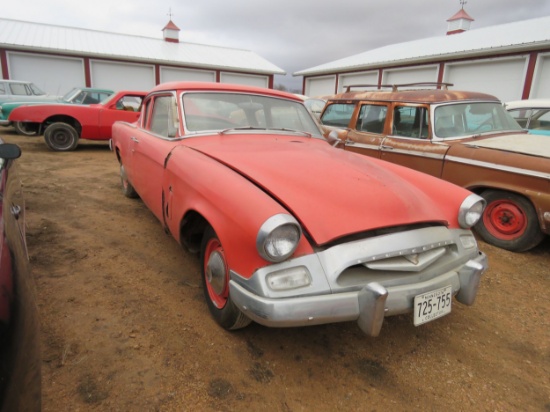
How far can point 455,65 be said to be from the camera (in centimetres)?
1470

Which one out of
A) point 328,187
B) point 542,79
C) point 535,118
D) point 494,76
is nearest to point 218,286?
point 328,187

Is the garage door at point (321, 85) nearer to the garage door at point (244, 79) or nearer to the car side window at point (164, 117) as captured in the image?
the garage door at point (244, 79)

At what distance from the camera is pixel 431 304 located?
2055mm

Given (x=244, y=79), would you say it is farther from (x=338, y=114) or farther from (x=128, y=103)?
(x=338, y=114)

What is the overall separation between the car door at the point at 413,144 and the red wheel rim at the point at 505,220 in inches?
28.6

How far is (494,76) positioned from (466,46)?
1.95 m

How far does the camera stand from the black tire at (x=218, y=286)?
7.27 feet

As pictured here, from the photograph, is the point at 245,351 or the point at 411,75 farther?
the point at 411,75

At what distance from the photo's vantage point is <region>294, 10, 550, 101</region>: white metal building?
12258mm

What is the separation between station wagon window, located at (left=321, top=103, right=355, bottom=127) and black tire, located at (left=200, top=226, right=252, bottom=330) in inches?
158

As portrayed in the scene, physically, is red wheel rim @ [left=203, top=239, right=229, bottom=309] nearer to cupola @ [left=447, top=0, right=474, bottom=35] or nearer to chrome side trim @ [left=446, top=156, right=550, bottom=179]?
chrome side trim @ [left=446, top=156, right=550, bottom=179]

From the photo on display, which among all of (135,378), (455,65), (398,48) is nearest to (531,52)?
(455,65)

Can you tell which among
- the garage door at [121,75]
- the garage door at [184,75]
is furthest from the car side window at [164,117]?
the garage door at [121,75]

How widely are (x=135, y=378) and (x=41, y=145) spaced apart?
9.40 meters
